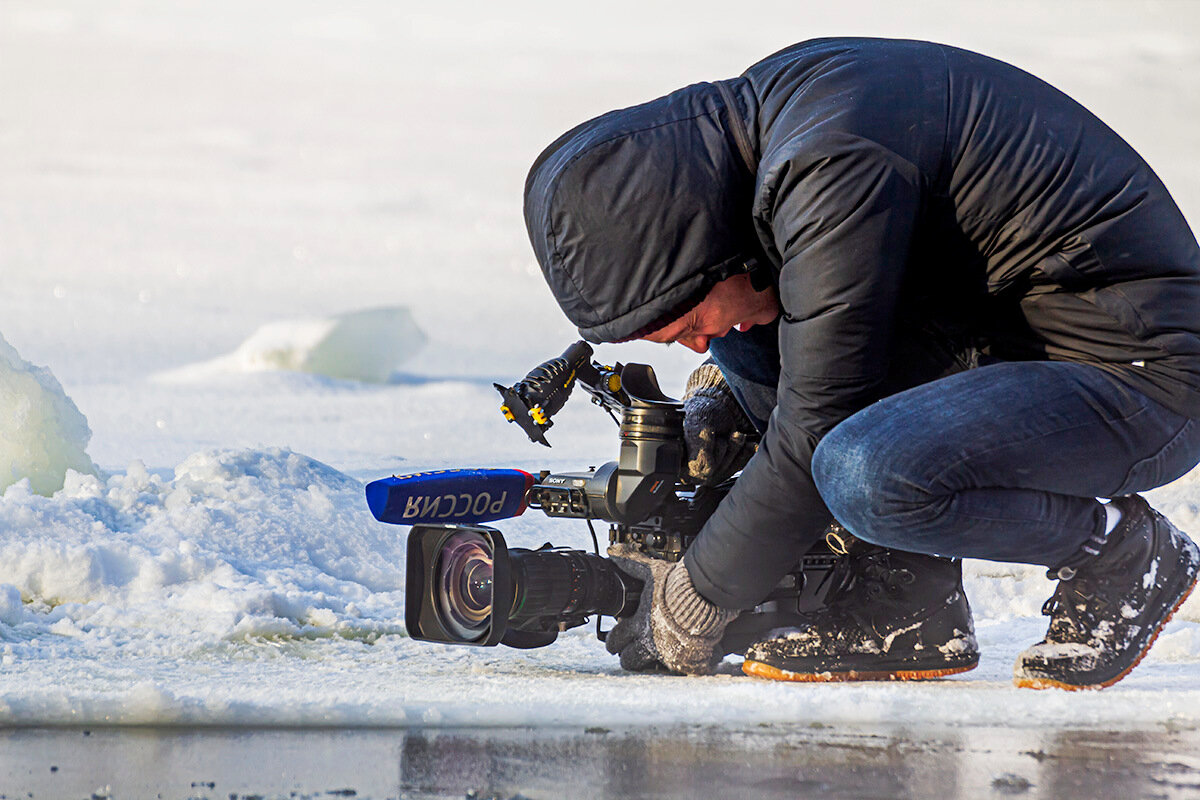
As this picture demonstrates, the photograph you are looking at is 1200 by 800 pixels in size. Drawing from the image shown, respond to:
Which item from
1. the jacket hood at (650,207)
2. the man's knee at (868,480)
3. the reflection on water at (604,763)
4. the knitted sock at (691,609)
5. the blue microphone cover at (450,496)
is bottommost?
the reflection on water at (604,763)

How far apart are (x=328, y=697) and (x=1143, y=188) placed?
135cm

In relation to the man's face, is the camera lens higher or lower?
lower

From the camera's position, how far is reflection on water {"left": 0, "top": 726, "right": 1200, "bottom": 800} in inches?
50.1

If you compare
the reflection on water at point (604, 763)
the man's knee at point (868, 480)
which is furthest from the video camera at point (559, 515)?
the reflection on water at point (604, 763)

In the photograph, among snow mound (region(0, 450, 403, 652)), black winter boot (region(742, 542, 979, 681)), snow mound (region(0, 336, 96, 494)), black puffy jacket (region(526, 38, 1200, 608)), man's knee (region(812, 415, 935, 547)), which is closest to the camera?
black puffy jacket (region(526, 38, 1200, 608))

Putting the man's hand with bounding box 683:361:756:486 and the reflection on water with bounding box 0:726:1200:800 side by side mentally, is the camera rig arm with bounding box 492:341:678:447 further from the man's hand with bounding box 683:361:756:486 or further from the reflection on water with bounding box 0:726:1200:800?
the reflection on water with bounding box 0:726:1200:800

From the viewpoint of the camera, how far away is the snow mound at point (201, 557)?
2340 mm

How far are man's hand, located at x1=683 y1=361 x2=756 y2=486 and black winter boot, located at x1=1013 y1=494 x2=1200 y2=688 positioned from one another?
0.57 metres

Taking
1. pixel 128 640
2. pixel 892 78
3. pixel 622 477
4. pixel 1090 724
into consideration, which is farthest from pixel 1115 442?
pixel 128 640

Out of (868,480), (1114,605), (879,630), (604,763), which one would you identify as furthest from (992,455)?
(604,763)

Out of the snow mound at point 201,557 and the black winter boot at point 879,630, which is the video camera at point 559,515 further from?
the snow mound at point 201,557

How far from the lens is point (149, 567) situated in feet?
8.41

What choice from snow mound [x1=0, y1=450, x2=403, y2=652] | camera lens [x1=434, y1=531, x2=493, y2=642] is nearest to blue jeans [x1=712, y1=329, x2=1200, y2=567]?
camera lens [x1=434, y1=531, x2=493, y2=642]

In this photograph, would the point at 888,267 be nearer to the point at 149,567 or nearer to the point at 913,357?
the point at 913,357
